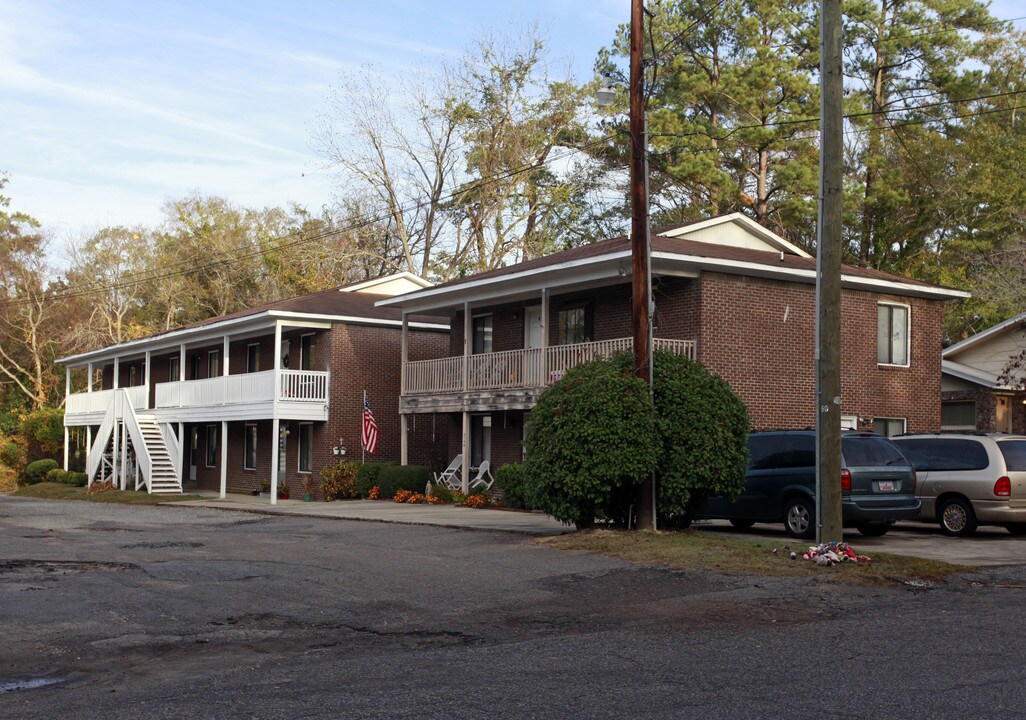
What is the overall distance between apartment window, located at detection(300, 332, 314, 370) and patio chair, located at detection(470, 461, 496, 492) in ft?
26.4

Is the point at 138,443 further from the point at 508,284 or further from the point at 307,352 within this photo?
the point at 508,284

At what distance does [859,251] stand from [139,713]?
4153 cm

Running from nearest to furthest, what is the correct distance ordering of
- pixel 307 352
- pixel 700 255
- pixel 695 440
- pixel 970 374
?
pixel 695 440 → pixel 700 255 → pixel 970 374 → pixel 307 352

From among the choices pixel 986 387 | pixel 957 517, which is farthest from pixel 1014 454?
pixel 986 387

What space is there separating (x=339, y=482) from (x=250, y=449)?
698 cm

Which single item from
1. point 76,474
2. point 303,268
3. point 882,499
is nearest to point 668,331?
point 882,499

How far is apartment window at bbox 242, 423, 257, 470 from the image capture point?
125 feet

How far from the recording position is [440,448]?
34906 mm

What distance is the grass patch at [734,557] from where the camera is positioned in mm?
13328

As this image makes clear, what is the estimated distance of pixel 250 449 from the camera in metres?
38.5

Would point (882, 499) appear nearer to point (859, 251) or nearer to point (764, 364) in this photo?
point (764, 364)

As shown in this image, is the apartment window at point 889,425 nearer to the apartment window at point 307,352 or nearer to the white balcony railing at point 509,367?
the white balcony railing at point 509,367

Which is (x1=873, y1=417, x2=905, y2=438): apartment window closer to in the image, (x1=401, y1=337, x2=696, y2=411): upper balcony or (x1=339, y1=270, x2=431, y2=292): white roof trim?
(x1=401, y1=337, x2=696, y2=411): upper balcony

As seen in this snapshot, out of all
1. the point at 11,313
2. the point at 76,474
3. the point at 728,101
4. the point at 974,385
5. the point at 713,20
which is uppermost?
the point at 713,20
